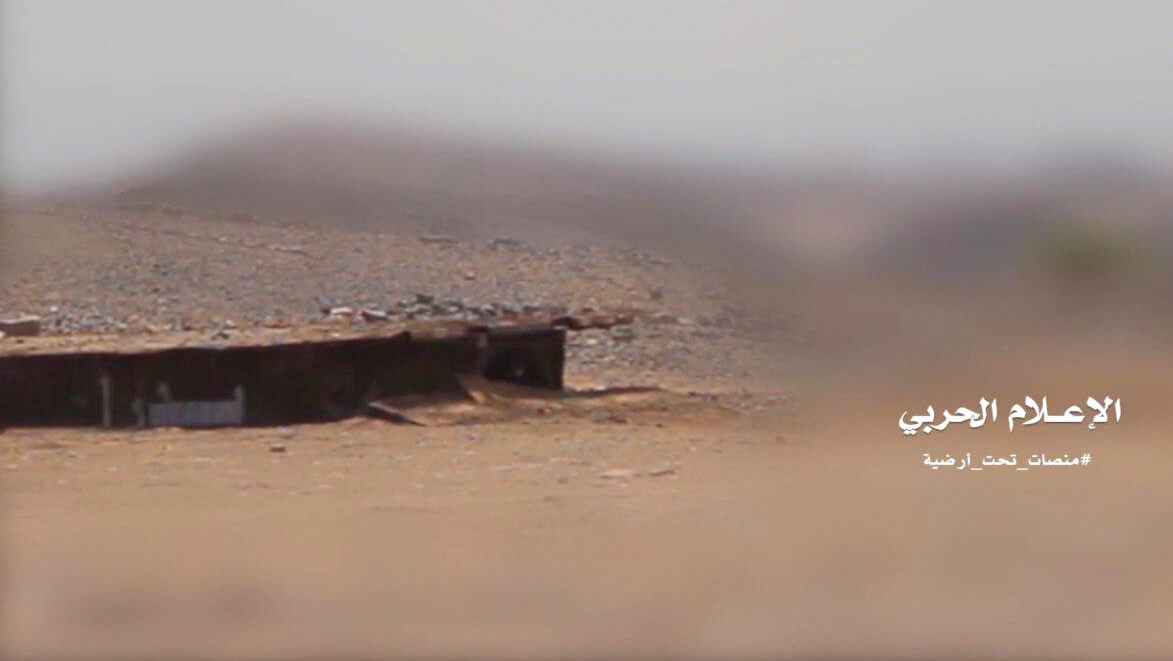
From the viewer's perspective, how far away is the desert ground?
5.54 meters

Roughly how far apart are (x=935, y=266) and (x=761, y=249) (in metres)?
0.68

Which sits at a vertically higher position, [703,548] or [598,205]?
[598,205]

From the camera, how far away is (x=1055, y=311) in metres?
6.14

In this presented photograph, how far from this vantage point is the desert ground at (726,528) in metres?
5.54

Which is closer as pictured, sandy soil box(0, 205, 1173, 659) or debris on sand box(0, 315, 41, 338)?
Result: sandy soil box(0, 205, 1173, 659)

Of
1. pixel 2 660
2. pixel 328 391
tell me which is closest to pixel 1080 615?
pixel 2 660

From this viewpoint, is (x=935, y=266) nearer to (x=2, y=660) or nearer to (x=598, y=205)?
(x=598, y=205)

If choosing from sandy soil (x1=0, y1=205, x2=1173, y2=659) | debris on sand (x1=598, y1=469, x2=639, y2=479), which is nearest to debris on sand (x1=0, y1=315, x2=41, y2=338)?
sandy soil (x1=0, y1=205, x2=1173, y2=659)

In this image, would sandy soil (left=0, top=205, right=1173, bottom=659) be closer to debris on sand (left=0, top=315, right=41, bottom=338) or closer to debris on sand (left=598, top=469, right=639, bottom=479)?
debris on sand (left=598, top=469, right=639, bottom=479)

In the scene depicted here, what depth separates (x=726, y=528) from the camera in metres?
6.89

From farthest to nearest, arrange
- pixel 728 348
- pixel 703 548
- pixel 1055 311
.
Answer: pixel 728 348 < pixel 703 548 < pixel 1055 311

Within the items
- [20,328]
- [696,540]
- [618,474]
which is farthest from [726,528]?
[20,328]

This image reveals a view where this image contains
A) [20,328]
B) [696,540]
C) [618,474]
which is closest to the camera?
[696,540]

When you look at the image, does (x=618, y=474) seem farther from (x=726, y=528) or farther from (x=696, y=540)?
(x=696, y=540)
